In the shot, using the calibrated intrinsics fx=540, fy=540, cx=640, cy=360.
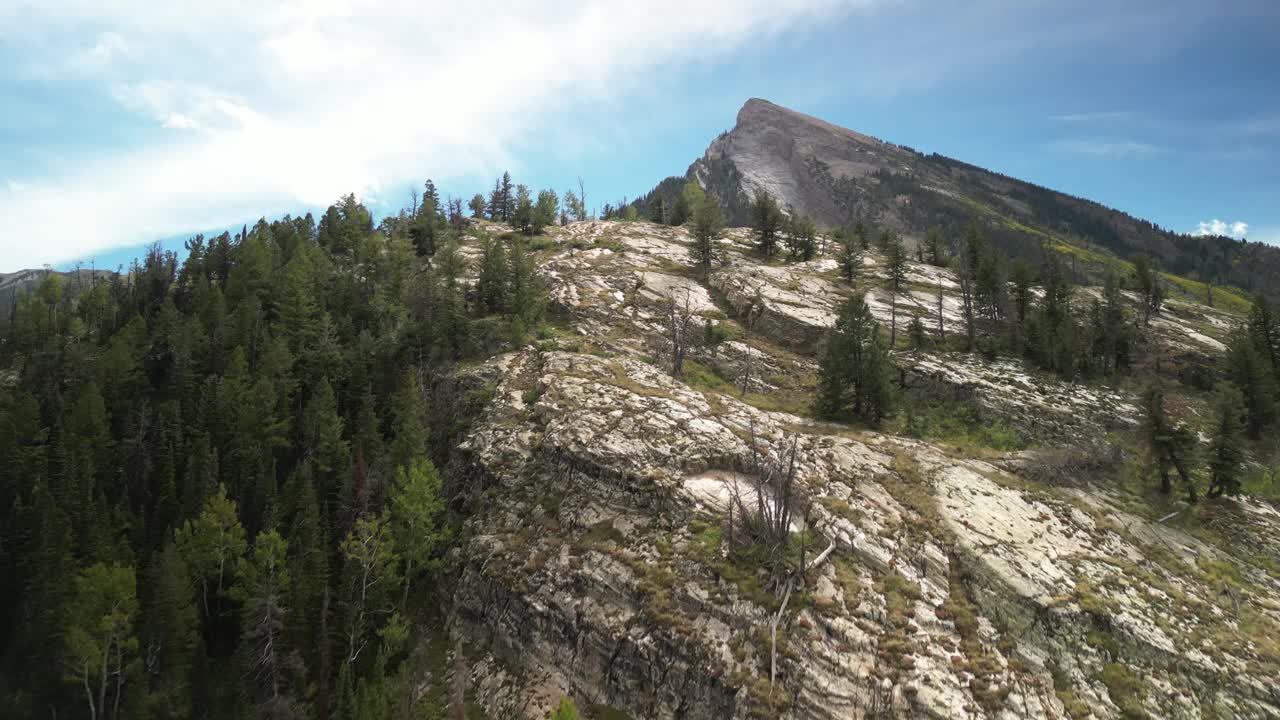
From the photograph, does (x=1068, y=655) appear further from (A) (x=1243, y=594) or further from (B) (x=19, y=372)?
(B) (x=19, y=372)

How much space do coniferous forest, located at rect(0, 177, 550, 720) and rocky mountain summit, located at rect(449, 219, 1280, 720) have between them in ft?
19.1

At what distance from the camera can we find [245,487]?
5184 centimetres

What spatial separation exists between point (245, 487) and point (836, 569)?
2100 inches

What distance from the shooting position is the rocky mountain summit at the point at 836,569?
27.0 m

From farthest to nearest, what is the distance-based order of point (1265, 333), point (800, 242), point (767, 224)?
point (767, 224) → point (800, 242) → point (1265, 333)

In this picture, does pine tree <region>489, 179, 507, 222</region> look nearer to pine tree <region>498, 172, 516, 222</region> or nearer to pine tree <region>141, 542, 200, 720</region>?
pine tree <region>498, 172, 516, 222</region>

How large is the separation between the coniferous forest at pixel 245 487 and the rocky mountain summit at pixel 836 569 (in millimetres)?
5820

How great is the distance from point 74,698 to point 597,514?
38.7 meters

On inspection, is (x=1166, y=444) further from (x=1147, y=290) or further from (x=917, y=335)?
(x=1147, y=290)

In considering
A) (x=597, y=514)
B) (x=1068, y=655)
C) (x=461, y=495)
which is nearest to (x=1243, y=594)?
(x=1068, y=655)

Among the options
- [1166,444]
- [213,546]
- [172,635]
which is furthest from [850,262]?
[172,635]

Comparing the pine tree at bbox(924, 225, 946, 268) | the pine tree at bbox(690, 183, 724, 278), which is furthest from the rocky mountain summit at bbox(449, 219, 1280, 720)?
the pine tree at bbox(924, 225, 946, 268)

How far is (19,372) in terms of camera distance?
73438 mm

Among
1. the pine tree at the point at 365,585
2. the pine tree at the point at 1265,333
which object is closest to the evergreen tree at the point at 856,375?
the pine tree at the point at 365,585
